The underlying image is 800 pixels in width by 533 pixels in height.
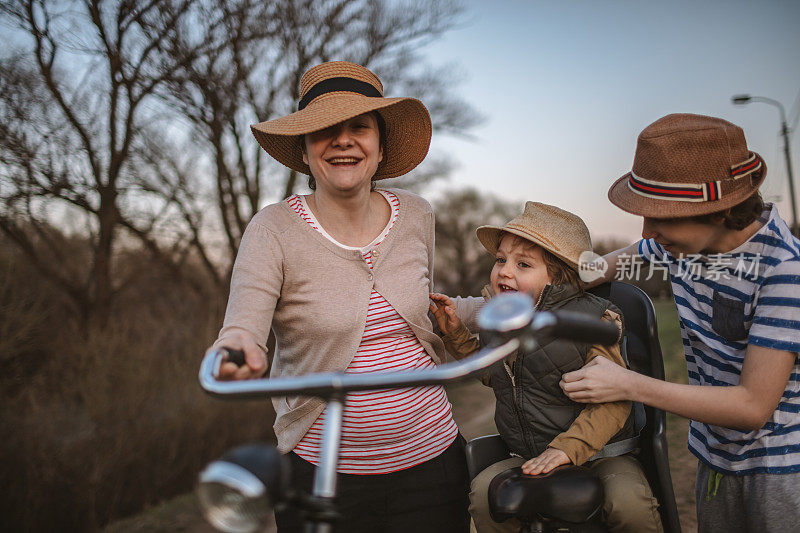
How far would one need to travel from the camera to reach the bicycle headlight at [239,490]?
0.89m

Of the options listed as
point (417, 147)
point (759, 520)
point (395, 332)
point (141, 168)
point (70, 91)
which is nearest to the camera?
point (759, 520)

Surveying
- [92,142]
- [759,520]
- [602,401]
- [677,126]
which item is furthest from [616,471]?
[92,142]

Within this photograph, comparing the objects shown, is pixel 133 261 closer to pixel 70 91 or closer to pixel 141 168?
pixel 141 168

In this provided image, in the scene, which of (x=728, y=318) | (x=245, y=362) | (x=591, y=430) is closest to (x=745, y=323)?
(x=728, y=318)

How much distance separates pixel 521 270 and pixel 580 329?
45.3 inches

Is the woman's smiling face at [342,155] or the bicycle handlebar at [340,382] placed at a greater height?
the woman's smiling face at [342,155]

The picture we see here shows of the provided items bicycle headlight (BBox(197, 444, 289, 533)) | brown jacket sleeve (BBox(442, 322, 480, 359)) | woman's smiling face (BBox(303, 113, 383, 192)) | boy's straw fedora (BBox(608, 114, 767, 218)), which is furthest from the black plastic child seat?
woman's smiling face (BBox(303, 113, 383, 192))

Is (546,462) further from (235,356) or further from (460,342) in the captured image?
(235,356)

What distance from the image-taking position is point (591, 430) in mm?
1858

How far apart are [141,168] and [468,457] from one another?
5.60 metres

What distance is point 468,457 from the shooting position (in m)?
2.04

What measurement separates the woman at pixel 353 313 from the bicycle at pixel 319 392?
20.9 inches

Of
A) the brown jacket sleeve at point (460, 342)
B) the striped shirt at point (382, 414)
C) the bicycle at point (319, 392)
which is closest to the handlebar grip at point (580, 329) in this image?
the bicycle at point (319, 392)

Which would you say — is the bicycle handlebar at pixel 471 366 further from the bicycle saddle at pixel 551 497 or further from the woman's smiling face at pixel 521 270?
the woman's smiling face at pixel 521 270
